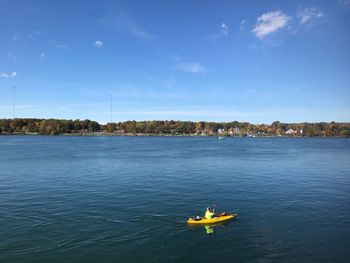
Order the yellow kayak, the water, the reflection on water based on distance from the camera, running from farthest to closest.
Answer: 1. the yellow kayak
2. the reflection on water
3. the water

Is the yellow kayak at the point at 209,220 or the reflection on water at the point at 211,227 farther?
the yellow kayak at the point at 209,220

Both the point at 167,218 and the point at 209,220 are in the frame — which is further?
the point at 167,218

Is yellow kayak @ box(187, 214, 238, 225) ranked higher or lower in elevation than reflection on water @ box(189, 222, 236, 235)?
higher

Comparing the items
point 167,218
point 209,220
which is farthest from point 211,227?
point 167,218

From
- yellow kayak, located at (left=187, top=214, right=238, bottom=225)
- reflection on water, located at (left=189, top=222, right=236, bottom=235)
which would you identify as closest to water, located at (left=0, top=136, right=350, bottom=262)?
reflection on water, located at (left=189, top=222, right=236, bottom=235)

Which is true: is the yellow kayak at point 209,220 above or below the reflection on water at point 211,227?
above

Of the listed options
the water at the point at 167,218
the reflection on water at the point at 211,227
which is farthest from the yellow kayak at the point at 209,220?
the water at the point at 167,218

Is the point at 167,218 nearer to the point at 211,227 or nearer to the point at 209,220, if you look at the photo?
the point at 209,220

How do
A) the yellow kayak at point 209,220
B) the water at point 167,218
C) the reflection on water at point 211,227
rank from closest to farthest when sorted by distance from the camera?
the water at point 167,218
the reflection on water at point 211,227
the yellow kayak at point 209,220

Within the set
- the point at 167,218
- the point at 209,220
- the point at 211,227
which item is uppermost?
the point at 209,220

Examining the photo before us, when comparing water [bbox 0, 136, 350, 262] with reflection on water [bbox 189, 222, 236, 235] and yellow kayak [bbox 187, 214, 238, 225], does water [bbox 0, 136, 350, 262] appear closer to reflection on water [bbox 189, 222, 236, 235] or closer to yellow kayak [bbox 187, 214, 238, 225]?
reflection on water [bbox 189, 222, 236, 235]

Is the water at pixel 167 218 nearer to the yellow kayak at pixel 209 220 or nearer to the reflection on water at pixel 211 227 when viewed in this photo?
the reflection on water at pixel 211 227

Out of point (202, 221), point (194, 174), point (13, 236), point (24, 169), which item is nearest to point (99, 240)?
point (13, 236)

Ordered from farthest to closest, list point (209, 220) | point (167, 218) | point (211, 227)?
point (167, 218), point (209, 220), point (211, 227)
